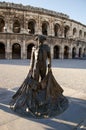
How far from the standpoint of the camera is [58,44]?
92.6ft

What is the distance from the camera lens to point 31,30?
2875cm

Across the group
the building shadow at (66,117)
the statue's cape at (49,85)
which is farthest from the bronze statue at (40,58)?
the building shadow at (66,117)

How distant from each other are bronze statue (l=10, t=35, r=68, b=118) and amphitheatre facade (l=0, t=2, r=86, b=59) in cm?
2035

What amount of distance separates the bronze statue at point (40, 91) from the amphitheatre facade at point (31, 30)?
2035 cm

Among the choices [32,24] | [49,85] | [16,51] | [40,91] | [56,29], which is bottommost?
[40,91]

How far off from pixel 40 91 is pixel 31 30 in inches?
995

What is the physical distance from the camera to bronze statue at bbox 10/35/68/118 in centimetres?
418

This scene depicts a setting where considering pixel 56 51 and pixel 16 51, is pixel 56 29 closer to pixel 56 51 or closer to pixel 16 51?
pixel 56 51

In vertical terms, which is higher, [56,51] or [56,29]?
[56,29]

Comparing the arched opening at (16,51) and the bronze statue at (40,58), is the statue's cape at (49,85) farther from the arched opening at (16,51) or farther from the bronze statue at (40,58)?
the arched opening at (16,51)

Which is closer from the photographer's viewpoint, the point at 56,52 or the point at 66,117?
the point at 66,117

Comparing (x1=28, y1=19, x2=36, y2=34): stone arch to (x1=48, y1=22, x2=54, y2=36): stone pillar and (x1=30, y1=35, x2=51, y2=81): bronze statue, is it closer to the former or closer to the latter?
(x1=48, y1=22, x2=54, y2=36): stone pillar

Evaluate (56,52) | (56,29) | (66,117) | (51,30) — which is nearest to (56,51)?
(56,52)

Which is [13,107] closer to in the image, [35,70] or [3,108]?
[3,108]
